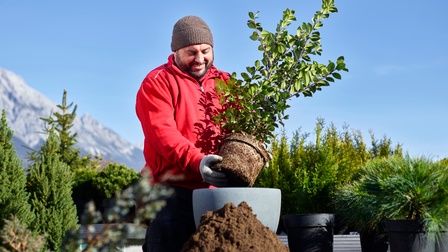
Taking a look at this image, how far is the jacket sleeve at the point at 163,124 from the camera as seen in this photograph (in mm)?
3545

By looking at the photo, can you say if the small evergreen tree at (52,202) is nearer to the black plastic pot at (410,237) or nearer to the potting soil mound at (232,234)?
the black plastic pot at (410,237)

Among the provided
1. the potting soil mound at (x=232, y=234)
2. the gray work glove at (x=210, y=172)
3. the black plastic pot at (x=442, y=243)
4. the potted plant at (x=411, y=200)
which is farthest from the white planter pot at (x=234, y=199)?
the black plastic pot at (x=442, y=243)

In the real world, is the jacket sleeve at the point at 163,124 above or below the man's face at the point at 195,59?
below

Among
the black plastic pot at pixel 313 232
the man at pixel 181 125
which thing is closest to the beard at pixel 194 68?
the man at pixel 181 125

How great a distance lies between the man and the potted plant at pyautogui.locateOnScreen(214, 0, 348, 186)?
13cm

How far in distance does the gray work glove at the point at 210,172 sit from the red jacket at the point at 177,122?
0.04 metres

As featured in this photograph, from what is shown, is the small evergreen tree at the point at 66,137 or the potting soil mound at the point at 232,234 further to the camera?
the small evergreen tree at the point at 66,137

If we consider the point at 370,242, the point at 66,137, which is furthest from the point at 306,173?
the point at 66,137

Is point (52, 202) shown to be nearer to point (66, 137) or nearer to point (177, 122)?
point (177, 122)

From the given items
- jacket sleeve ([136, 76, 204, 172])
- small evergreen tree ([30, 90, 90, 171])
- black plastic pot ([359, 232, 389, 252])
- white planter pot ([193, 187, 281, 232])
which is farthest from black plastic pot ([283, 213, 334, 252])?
small evergreen tree ([30, 90, 90, 171])

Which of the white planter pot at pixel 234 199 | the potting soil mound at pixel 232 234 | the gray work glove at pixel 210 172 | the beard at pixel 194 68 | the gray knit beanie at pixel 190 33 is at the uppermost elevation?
the gray knit beanie at pixel 190 33

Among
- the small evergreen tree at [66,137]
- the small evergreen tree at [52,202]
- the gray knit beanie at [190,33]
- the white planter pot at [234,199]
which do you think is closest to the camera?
the white planter pot at [234,199]

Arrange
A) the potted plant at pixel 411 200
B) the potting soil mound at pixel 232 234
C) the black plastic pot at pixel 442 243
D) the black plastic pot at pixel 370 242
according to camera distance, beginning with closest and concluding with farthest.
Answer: the potting soil mound at pixel 232 234 < the potted plant at pixel 411 200 < the black plastic pot at pixel 442 243 < the black plastic pot at pixel 370 242

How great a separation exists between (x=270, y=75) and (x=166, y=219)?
1370mm
